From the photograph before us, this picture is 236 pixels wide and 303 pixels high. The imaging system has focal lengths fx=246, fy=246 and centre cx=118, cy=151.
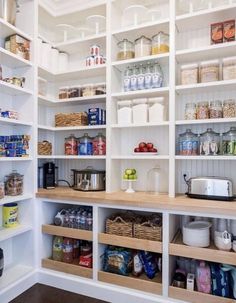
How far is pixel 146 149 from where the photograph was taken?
6.94 ft

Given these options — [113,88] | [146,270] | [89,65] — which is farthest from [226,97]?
[146,270]

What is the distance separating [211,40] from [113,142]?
1141 mm

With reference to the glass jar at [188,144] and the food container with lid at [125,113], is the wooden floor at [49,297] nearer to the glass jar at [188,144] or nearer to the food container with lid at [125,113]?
the glass jar at [188,144]

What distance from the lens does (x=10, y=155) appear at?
1984 mm

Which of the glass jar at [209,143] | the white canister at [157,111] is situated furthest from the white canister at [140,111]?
the glass jar at [209,143]

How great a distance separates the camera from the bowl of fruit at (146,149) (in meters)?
2.10

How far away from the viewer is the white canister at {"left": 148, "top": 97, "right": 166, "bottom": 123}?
6.68 feet

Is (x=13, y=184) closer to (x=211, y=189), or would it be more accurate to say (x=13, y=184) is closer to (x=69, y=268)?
(x=69, y=268)

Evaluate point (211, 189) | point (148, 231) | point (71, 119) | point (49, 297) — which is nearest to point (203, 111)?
point (211, 189)

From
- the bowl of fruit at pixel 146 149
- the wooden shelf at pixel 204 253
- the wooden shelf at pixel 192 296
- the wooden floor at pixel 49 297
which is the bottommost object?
the wooden floor at pixel 49 297

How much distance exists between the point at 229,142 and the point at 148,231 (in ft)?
2.97

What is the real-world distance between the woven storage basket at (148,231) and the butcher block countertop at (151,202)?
0.19 m

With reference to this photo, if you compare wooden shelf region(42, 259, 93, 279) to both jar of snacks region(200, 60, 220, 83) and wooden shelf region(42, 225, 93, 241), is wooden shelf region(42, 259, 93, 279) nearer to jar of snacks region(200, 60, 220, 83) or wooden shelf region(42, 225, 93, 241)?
wooden shelf region(42, 225, 93, 241)

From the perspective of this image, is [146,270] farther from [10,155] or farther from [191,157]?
[10,155]
